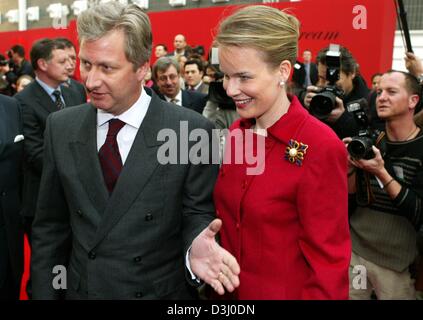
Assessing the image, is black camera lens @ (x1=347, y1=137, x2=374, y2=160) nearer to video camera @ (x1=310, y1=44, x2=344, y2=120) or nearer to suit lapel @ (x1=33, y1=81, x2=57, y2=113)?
video camera @ (x1=310, y1=44, x2=344, y2=120)

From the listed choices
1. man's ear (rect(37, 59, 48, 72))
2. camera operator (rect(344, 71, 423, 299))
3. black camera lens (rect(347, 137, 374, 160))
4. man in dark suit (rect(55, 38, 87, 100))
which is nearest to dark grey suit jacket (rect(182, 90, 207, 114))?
→ man in dark suit (rect(55, 38, 87, 100))

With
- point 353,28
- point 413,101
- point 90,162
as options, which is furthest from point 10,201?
point 353,28

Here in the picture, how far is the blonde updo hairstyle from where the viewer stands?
1490 millimetres

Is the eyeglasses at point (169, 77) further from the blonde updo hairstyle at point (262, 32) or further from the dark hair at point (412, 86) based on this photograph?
the blonde updo hairstyle at point (262, 32)

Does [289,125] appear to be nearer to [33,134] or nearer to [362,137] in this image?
[362,137]

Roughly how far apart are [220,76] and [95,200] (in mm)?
2274

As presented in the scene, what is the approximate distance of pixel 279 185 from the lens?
1.49 meters

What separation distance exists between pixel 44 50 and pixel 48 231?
2.72 m

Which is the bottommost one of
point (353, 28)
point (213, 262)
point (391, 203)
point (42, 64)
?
point (391, 203)

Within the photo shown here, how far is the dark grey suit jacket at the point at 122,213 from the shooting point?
159 centimetres

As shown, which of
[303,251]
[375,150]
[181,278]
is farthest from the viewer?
[375,150]
